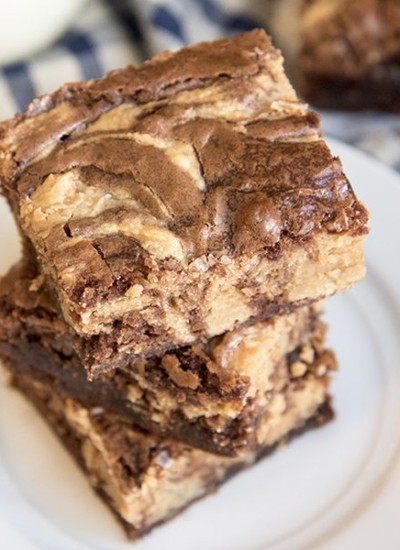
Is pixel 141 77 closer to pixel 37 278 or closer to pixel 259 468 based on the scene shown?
pixel 37 278

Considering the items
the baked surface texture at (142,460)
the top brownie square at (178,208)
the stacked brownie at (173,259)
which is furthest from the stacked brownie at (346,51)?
the baked surface texture at (142,460)

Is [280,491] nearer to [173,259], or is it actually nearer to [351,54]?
[173,259]

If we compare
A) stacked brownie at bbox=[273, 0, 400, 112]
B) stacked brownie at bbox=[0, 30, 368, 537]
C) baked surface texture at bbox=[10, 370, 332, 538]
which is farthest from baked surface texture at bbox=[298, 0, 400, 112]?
baked surface texture at bbox=[10, 370, 332, 538]

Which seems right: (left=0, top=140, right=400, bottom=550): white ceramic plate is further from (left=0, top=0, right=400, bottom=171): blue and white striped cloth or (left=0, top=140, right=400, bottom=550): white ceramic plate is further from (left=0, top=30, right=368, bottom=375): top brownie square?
(left=0, top=0, right=400, bottom=171): blue and white striped cloth

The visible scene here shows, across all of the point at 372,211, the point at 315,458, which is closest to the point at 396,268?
the point at 372,211

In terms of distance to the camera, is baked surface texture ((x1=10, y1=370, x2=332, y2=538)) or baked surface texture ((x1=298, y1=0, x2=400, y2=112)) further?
baked surface texture ((x1=298, y1=0, x2=400, y2=112))

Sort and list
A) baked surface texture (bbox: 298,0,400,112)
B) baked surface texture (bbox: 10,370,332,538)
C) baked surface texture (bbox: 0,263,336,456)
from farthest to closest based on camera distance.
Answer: baked surface texture (bbox: 298,0,400,112) → baked surface texture (bbox: 10,370,332,538) → baked surface texture (bbox: 0,263,336,456)
